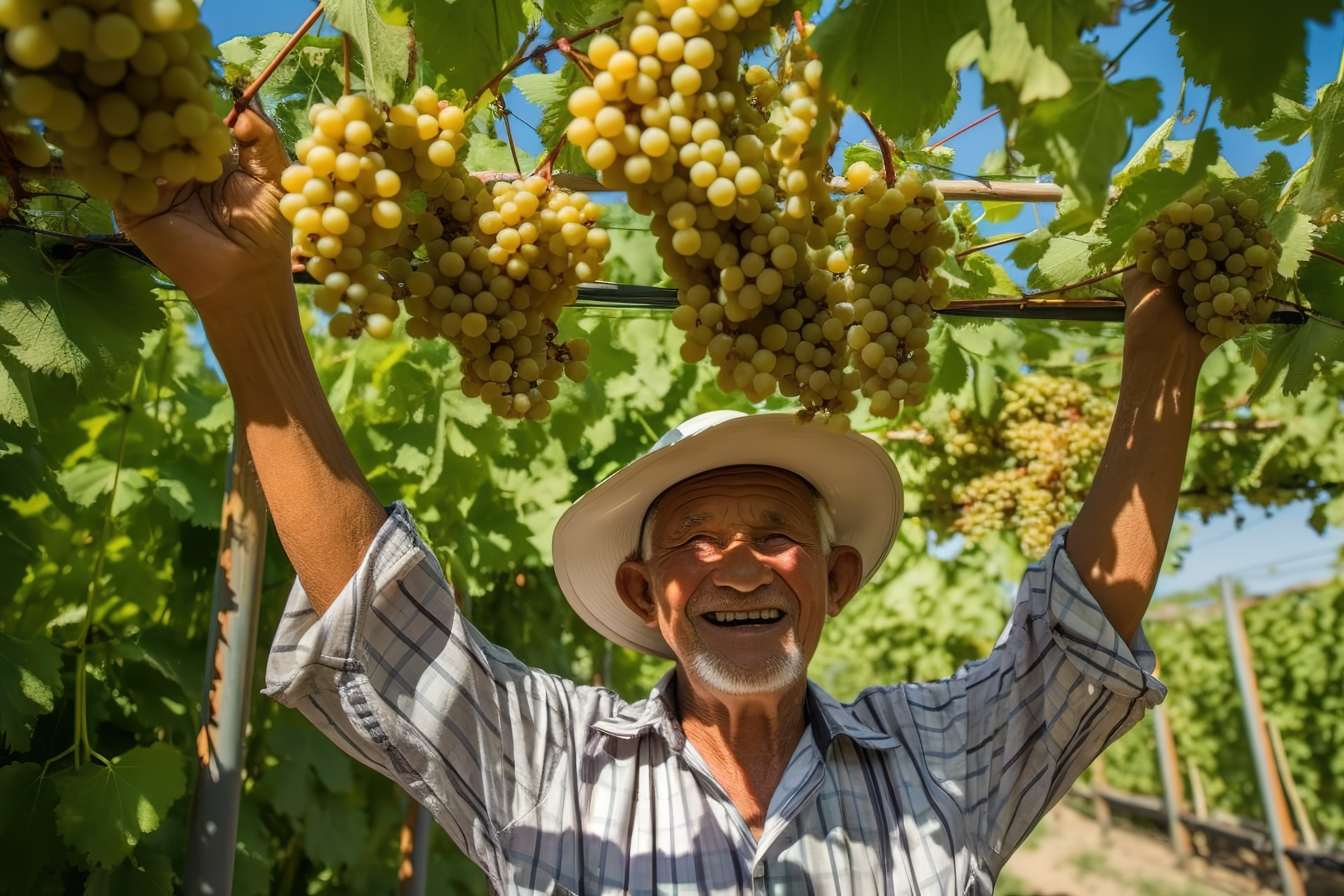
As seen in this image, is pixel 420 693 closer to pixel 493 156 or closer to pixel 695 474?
pixel 695 474

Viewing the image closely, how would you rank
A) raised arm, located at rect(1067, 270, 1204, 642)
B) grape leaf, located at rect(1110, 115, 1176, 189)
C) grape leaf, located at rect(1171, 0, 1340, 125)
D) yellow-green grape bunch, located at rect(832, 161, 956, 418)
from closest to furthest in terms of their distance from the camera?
grape leaf, located at rect(1171, 0, 1340, 125)
yellow-green grape bunch, located at rect(832, 161, 956, 418)
raised arm, located at rect(1067, 270, 1204, 642)
grape leaf, located at rect(1110, 115, 1176, 189)

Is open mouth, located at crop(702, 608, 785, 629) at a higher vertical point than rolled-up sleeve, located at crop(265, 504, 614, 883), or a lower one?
higher

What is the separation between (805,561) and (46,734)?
2.35 meters

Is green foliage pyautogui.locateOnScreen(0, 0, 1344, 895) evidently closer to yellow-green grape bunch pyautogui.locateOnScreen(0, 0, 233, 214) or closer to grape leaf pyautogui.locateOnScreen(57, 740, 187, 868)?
grape leaf pyautogui.locateOnScreen(57, 740, 187, 868)

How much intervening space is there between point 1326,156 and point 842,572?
1.54m

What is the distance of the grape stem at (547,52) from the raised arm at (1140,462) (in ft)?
3.84

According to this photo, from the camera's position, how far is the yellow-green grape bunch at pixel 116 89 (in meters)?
0.82

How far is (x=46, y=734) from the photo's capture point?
297 cm

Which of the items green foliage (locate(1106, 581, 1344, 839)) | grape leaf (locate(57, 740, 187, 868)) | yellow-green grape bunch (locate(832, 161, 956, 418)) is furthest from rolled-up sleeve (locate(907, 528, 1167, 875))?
green foliage (locate(1106, 581, 1344, 839))

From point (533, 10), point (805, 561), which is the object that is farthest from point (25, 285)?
point (805, 561)

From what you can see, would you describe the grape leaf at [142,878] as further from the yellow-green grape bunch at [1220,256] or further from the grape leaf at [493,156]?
the yellow-green grape bunch at [1220,256]

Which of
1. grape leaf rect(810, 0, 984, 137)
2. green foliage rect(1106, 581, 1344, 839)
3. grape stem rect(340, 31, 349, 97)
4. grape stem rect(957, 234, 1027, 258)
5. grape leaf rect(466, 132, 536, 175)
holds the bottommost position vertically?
grape leaf rect(810, 0, 984, 137)

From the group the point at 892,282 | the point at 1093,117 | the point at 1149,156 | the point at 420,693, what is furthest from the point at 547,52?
the point at 1149,156

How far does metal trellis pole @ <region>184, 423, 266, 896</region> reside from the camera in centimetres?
243
